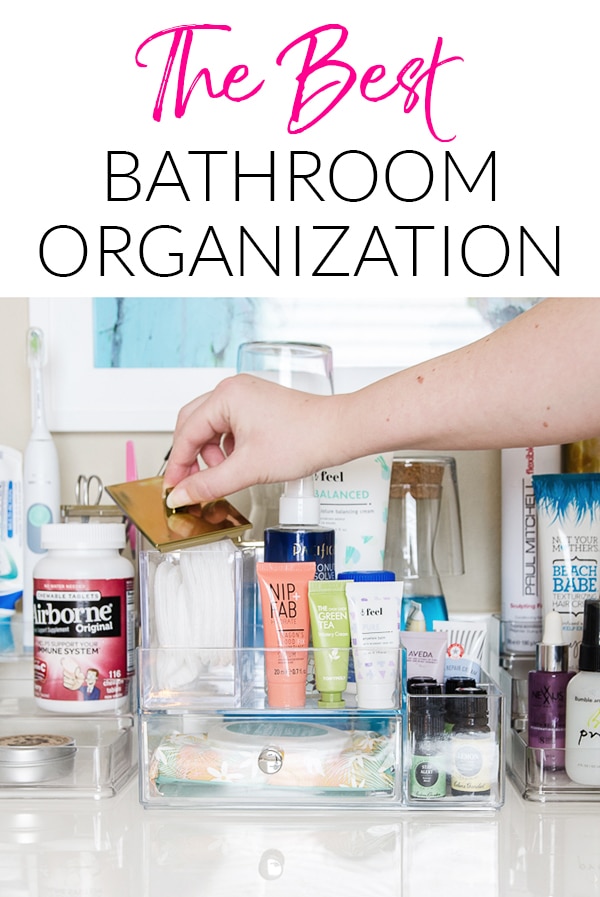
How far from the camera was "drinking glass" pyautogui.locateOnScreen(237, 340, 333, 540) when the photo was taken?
980mm

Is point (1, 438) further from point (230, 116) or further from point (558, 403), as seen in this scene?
point (558, 403)

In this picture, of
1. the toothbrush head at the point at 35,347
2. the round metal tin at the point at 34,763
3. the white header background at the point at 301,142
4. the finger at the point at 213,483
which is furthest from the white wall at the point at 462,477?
the round metal tin at the point at 34,763

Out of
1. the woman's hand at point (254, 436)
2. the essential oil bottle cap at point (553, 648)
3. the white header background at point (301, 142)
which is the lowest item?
the essential oil bottle cap at point (553, 648)

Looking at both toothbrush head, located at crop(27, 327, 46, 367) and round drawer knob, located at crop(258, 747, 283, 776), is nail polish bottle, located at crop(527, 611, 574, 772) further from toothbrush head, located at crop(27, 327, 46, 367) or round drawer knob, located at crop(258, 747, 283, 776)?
toothbrush head, located at crop(27, 327, 46, 367)

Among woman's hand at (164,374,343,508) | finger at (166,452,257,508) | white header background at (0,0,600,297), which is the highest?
white header background at (0,0,600,297)

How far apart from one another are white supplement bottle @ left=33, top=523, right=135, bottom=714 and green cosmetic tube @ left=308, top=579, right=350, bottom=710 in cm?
18

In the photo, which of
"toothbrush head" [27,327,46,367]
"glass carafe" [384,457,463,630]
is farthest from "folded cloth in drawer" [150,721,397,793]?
"toothbrush head" [27,327,46,367]

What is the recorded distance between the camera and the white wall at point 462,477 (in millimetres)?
1087

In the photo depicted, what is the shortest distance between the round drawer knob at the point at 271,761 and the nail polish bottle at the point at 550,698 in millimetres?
205

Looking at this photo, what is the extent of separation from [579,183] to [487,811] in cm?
62

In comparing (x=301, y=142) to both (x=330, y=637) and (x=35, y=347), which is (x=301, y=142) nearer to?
(x=35, y=347)

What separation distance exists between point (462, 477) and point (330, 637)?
38 centimetres

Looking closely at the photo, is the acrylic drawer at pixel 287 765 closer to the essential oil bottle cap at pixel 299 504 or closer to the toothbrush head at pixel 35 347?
the essential oil bottle cap at pixel 299 504

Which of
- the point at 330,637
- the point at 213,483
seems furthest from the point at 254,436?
the point at 330,637
